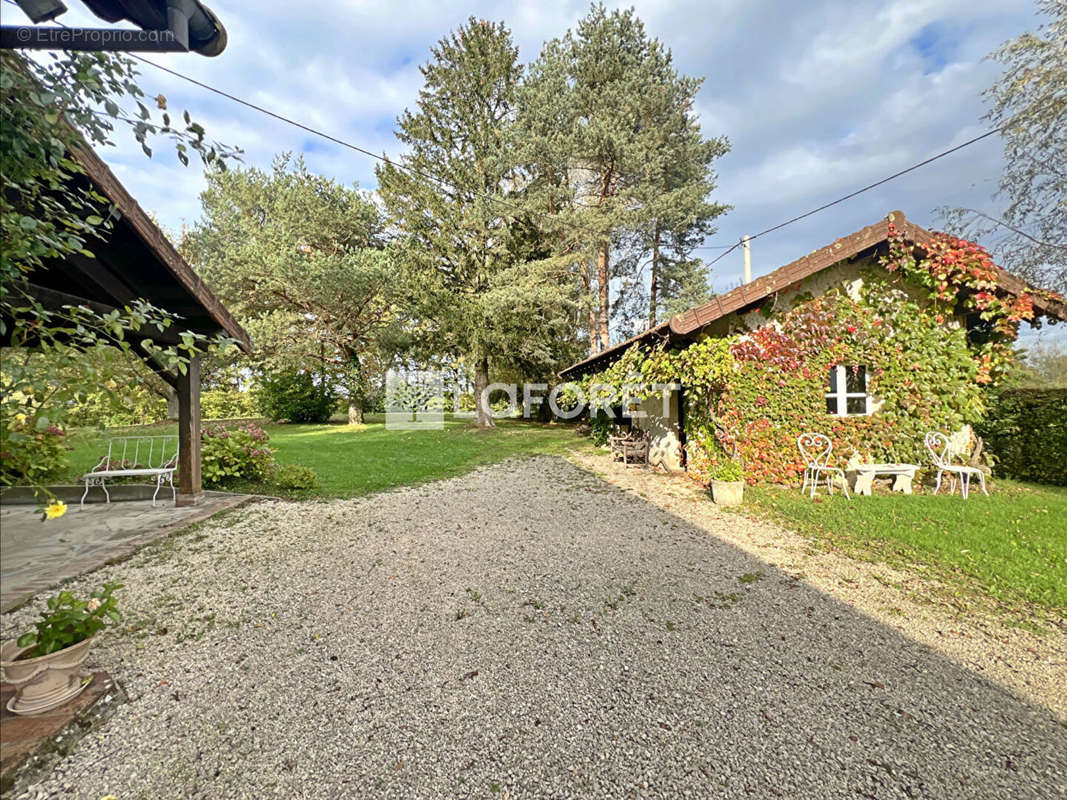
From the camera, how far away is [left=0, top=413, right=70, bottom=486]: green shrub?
1.38m

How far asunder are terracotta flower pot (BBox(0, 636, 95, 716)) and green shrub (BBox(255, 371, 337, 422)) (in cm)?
2282

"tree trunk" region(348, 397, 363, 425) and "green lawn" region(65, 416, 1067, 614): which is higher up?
"tree trunk" region(348, 397, 363, 425)

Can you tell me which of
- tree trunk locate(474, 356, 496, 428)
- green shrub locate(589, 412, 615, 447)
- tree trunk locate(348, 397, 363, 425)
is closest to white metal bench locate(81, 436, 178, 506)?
green shrub locate(589, 412, 615, 447)

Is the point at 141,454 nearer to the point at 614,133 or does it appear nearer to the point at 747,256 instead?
the point at 614,133

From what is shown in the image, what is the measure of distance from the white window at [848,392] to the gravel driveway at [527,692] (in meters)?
4.99

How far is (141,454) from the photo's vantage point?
7848 millimetres

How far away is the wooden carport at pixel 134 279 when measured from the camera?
3.08 metres

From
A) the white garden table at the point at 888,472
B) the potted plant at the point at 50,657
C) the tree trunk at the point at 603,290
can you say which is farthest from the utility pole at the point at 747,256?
the potted plant at the point at 50,657

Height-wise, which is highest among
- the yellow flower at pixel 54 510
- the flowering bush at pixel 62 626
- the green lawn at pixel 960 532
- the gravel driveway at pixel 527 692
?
the yellow flower at pixel 54 510

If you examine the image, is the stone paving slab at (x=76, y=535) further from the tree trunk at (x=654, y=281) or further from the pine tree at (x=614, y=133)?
the tree trunk at (x=654, y=281)

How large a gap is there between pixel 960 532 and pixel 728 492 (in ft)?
8.27

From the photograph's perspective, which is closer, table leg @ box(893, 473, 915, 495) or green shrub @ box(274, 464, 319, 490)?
table leg @ box(893, 473, 915, 495)

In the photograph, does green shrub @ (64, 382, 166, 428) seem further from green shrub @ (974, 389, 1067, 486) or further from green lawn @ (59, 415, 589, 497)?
green shrub @ (974, 389, 1067, 486)

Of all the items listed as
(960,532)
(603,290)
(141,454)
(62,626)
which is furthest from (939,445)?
(141,454)
